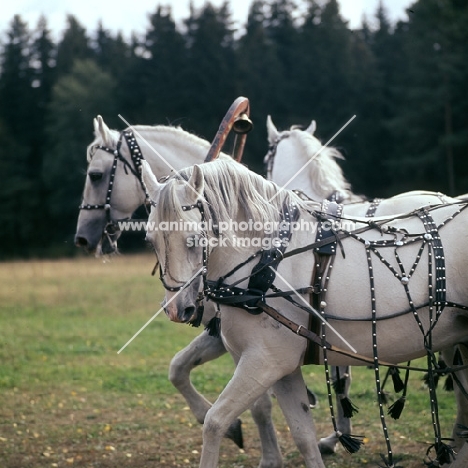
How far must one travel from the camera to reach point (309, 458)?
4.26 m

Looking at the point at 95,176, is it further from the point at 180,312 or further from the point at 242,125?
the point at 180,312

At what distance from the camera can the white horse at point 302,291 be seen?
3.96 meters

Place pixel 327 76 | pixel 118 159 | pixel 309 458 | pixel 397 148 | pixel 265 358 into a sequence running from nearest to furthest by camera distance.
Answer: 1. pixel 265 358
2. pixel 309 458
3. pixel 118 159
4. pixel 397 148
5. pixel 327 76

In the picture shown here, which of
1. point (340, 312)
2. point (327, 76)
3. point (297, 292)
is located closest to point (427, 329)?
point (340, 312)

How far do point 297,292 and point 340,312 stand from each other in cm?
29

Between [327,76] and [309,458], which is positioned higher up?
[327,76]

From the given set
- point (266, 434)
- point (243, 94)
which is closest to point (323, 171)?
point (266, 434)

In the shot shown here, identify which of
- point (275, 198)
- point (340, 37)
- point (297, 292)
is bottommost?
point (297, 292)

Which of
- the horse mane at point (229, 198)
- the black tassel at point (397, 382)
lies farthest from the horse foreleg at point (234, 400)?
the black tassel at point (397, 382)

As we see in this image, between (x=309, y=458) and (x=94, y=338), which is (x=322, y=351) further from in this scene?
(x=94, y=338)

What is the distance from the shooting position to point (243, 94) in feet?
116

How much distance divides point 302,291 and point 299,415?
0.82m

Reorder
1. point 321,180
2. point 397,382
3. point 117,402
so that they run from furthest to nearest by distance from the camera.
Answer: point 117,402, point 321,180, point 397,382

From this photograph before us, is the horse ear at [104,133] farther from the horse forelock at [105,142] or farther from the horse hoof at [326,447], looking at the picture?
the horse hoof at [326,447]
